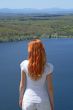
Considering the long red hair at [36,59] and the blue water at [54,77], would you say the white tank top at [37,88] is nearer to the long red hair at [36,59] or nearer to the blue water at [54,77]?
the long red hair at [36,59]

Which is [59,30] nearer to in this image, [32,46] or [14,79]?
[14,79]

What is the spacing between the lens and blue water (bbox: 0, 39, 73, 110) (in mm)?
17625

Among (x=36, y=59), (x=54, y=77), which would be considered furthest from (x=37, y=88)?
(x=54, y=77)

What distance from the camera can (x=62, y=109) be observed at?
16656 mm

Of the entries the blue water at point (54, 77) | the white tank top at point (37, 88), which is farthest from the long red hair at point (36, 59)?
the blue water at point (54, 77)

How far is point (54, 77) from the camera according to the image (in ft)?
76.0

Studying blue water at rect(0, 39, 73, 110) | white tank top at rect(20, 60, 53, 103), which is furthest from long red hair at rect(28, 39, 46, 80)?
blue water at rect(0, 39, 73, 110)

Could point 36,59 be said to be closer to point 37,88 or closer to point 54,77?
point 37,88

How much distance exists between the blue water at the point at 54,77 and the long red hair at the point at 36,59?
558 inches

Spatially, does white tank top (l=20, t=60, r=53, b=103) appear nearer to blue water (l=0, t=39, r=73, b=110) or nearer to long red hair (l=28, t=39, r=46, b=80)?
long red hair (l=28, t=39, r=46, b=80)

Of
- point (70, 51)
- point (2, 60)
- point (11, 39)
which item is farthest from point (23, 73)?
point (11, 39)

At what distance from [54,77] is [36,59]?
2082 cm

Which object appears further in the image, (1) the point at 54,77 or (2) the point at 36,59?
(1) the point at 54,77

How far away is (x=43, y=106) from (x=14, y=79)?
19.7m
